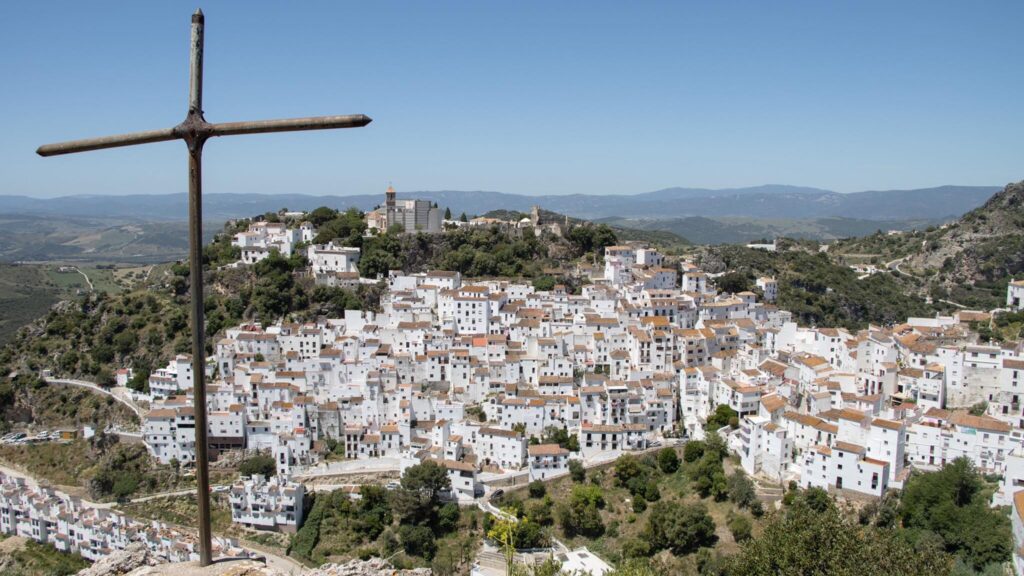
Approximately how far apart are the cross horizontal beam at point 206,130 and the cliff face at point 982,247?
47.3 m

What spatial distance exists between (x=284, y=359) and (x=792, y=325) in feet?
64.6

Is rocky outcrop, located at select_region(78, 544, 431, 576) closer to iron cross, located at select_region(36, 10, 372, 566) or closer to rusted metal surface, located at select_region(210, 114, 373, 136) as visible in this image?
iron cross, located at select_region(36, 10, 372, 566)

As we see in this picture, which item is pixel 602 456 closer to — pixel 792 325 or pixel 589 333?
pixel 589 333

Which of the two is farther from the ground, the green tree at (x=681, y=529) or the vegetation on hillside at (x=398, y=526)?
the green tree at (x=681, y=529)

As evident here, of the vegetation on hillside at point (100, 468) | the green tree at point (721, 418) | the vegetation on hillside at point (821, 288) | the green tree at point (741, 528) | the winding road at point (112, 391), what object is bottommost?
the vegetation on hillside at point (100, 468)

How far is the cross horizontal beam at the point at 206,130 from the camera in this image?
2.28 metres

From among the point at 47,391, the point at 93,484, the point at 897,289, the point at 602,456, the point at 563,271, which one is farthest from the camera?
the point at 897,289

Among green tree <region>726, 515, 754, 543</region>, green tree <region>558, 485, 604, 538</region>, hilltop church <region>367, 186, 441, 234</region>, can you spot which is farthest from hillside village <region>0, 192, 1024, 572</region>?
hilltop church <region>367, 186, 441, 234</region>

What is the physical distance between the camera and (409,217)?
4072cm

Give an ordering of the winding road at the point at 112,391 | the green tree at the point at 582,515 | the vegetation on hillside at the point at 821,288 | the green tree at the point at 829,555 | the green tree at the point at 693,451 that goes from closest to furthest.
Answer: the green tree at the point at 829,555
the green tree at the point at 582,515
the green tree at the point at 693,451
the winding road at the point at 112,391
the vegetation on hillside at the point at 821,288

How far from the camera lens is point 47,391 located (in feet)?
96.9

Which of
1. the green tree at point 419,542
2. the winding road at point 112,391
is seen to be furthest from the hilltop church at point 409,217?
the green tree at point 419,542

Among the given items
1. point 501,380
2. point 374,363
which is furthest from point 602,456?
point 374,363

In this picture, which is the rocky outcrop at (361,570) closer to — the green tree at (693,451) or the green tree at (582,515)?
the green tree at (582,515)
